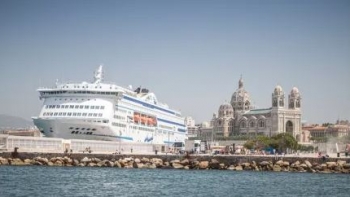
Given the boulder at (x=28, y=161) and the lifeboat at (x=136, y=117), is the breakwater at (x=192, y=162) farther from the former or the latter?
the lifeboat at (x=136, y=117)

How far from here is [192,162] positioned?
58.5 metres

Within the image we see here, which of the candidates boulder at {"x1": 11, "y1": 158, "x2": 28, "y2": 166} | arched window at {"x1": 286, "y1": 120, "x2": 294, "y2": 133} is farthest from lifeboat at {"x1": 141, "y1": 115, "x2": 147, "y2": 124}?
arched window at {"x1": 286, "y1": 120, "x2": 294, "y2": 133}

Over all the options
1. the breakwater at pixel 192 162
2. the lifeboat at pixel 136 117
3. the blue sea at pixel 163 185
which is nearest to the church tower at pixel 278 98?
the lifeboat at pixel 136 117

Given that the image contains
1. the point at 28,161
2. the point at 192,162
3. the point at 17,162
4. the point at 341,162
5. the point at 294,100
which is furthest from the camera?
the point at 294,100

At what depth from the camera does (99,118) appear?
254 feet

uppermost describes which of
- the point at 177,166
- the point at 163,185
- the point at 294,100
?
the point at 294,100

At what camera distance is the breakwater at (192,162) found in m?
56.1

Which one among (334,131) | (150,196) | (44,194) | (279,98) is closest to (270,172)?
(150,196)

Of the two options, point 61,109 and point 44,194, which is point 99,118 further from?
point 44,194

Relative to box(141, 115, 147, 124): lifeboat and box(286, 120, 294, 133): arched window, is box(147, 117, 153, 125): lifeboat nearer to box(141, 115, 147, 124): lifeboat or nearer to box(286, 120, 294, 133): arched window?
box(141, 115, 147, 124): lifeboat

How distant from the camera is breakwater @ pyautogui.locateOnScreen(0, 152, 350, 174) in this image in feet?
184

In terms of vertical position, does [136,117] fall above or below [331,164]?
above

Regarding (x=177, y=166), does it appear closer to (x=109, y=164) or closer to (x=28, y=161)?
(x=109, y=164)

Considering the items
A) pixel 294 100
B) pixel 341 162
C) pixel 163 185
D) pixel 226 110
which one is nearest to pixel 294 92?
pixel 294 100
